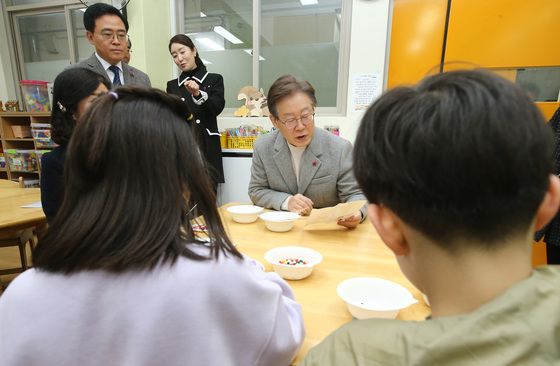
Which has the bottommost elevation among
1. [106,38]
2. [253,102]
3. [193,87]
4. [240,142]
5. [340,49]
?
[240,142]

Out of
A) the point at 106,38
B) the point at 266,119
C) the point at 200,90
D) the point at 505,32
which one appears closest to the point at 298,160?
the point at 200,90

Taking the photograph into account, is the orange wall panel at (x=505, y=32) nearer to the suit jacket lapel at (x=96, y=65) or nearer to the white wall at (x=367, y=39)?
the white wall at (x=367, y=39)

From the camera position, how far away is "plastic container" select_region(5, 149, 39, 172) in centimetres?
381

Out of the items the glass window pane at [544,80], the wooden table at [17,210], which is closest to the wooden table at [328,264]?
the wooden table at [17,210]

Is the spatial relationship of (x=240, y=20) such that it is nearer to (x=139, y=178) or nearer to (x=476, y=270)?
(x=139, y=178)

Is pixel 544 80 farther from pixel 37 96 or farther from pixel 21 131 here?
pixel 21 131

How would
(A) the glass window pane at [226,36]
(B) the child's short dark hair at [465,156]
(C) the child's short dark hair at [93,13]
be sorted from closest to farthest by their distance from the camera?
(B) the child's short dark hair at [465,156] < (C) the child's short dark hair at [93,13] < (A) the glass window pane at [226,36]

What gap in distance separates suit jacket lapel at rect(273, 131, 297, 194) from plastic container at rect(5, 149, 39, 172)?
362 centimetres

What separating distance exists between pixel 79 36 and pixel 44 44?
2.26 feet

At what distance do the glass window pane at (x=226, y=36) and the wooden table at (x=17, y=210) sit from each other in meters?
2.19

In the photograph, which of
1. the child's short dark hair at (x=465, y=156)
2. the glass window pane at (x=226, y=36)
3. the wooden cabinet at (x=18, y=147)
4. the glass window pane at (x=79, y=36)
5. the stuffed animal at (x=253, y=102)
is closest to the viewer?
the child's short dark hair at (x=465, y=156)

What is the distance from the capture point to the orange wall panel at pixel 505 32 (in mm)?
2578

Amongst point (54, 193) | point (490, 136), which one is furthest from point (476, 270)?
point (54, 193)

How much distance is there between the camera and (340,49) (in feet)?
10.3
